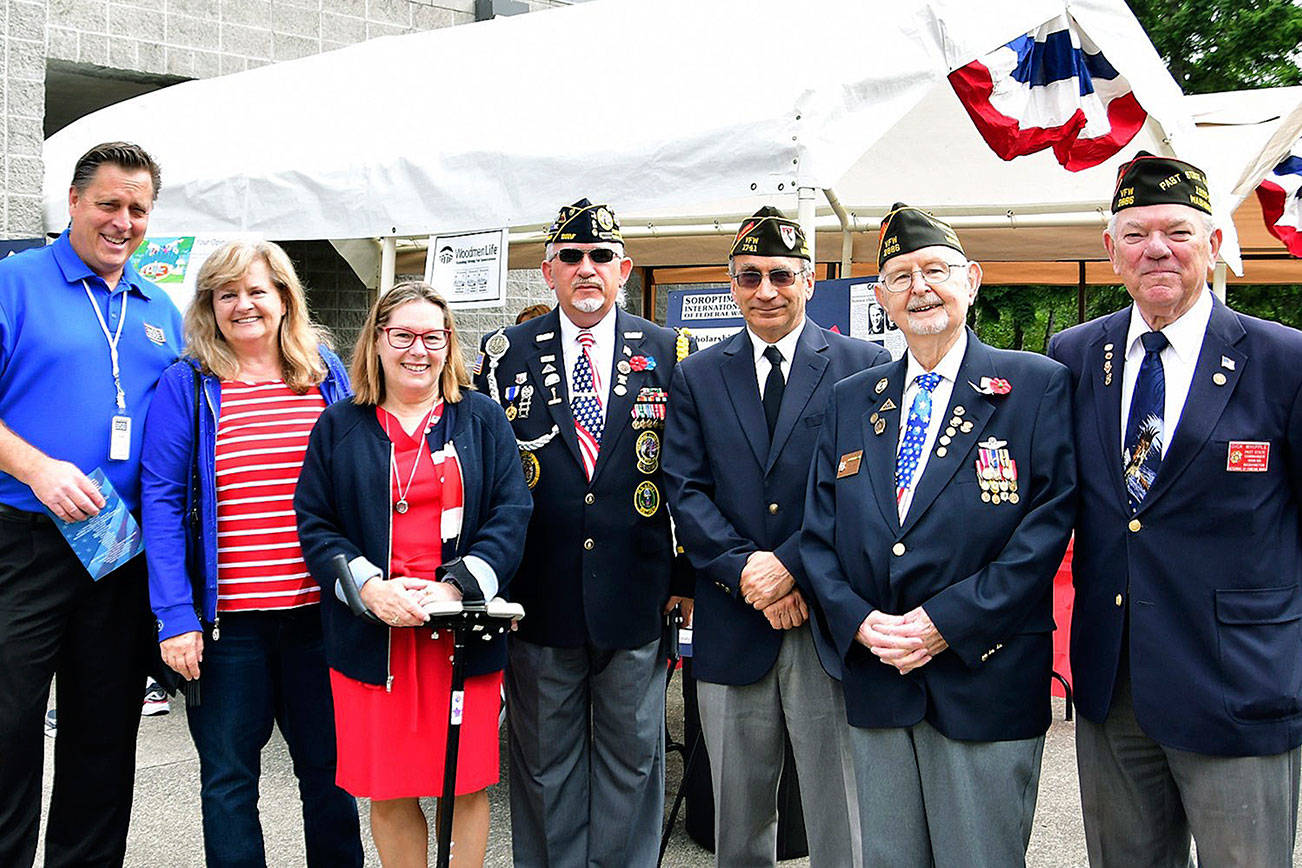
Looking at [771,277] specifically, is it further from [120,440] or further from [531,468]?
[120,440]

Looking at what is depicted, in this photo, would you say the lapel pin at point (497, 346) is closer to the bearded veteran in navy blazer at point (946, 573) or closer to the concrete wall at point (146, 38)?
the bearded veteran in navy blazer at point (946, 573)

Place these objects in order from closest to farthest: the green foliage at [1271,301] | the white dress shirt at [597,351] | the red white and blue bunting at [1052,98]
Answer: the white dress shirt at [597,351] → the red white and blue bunting at [1052,98] → the green foliage at [1271,301]

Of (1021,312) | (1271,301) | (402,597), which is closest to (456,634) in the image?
(402,597)

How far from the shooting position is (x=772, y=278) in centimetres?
321

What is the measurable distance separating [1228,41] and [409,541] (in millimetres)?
15368

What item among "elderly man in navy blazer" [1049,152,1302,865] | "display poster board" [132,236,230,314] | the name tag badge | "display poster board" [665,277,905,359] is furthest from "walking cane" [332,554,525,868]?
"display poster board" [132,236,230,314]

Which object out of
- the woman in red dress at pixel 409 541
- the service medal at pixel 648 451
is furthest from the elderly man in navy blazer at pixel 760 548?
the woman in red dress at pixel 409 541

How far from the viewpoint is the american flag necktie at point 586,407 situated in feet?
11.2

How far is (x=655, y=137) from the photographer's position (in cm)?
424

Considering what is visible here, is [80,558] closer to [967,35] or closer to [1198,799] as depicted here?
[1198,799]

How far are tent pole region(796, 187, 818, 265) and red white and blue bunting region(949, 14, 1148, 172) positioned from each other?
1328mm

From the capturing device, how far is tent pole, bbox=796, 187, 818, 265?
140 inches

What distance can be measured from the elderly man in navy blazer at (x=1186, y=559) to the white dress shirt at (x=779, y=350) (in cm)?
84

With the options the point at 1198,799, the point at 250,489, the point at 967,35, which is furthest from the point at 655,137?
the point at 1198,799
